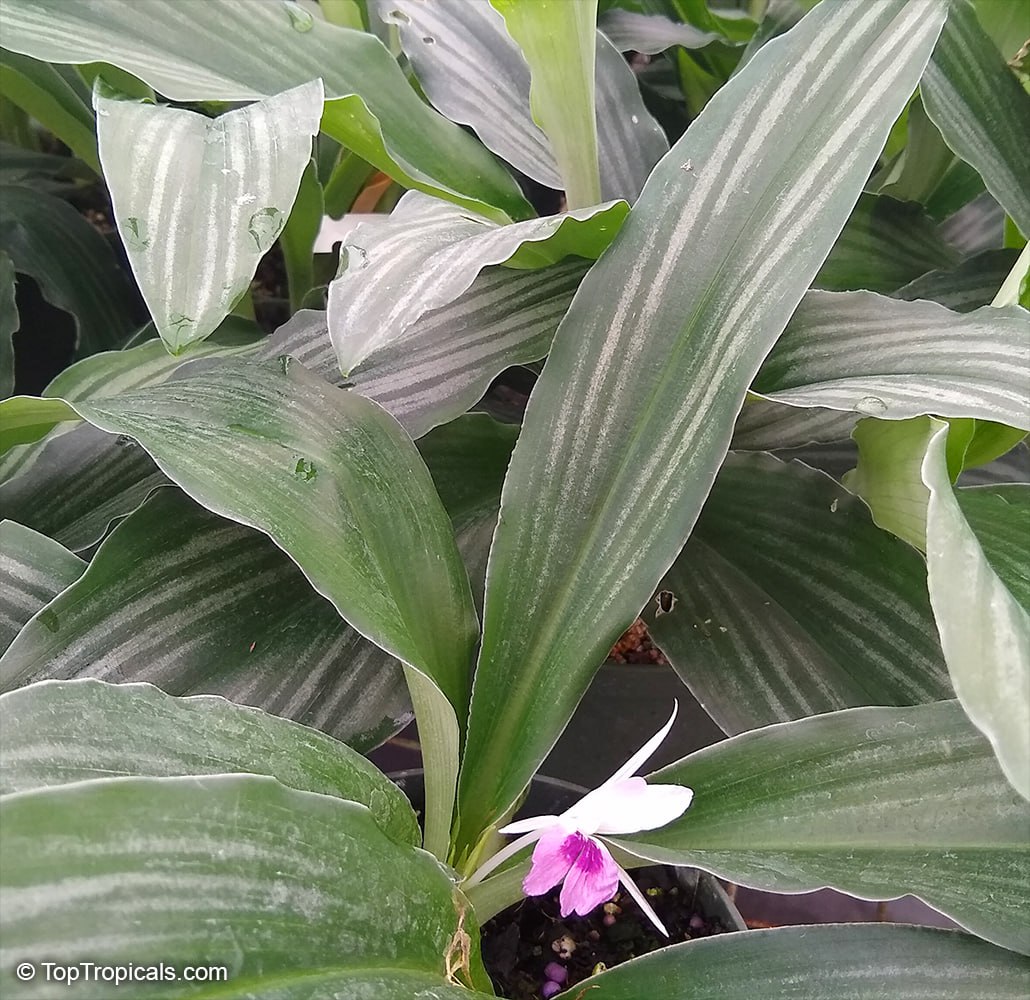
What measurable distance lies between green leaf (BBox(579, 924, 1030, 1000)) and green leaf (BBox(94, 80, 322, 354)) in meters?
0.29

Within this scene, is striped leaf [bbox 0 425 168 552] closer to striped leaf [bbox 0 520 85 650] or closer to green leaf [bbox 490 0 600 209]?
striped leaf [bbox 0 520 85 650]

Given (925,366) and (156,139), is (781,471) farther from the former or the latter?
(156,139)

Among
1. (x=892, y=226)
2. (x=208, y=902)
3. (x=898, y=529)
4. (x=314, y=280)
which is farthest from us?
(x=314, y=280)

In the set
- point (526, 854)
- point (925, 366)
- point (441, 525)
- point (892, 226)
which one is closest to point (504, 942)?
point (526, 854)

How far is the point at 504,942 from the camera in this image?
0.45 meters

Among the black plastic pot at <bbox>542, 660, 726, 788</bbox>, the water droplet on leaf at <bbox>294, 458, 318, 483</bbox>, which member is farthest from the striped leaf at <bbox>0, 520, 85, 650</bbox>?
the black plastic pot at <bbox>542, 660, 726, 788</bbox>

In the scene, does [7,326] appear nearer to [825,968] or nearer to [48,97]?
[48,97]

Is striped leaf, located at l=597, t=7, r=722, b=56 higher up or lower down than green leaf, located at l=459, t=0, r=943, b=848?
higher up

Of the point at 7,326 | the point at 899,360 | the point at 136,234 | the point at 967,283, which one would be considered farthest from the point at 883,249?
the point at 7,326

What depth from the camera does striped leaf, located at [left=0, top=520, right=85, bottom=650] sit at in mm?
379

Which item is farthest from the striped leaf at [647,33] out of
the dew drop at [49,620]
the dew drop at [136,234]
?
the dew drop at [49,620]

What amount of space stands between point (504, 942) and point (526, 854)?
0.36 feet

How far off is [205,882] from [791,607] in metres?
0.30

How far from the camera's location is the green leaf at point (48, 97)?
1.97 ft
